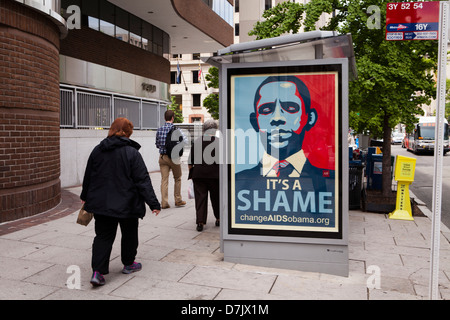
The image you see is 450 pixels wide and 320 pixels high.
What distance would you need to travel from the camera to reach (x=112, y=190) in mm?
4426

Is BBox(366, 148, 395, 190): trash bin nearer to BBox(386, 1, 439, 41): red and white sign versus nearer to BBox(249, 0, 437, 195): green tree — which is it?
BBox(249, 0, 437, 195): green tree

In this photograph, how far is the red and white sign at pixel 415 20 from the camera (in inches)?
174

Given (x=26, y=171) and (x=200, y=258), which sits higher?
(x=26, y=171)

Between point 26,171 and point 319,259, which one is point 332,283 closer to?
point 319,259

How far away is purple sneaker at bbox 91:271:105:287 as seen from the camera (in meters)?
4.32

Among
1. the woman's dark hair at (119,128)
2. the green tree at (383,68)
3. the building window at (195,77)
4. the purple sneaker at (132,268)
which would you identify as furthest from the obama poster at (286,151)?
the building window at (195,77)

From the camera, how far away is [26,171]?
7.67 meters

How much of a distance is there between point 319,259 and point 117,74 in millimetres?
12292

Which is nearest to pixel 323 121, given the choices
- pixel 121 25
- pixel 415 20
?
pixel 415 20

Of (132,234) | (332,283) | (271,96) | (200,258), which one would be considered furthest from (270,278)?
(271,96)

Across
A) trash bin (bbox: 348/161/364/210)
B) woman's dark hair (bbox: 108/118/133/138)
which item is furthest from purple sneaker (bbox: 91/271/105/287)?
trash bin (bbox: 348/161/364/210)

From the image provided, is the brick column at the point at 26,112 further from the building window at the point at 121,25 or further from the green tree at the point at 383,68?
the building window at the point at 121,25

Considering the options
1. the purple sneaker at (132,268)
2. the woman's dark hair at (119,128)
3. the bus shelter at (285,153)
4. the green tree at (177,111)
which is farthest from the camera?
the green tree at (177,111)

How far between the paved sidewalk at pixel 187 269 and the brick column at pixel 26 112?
539 millimetres
